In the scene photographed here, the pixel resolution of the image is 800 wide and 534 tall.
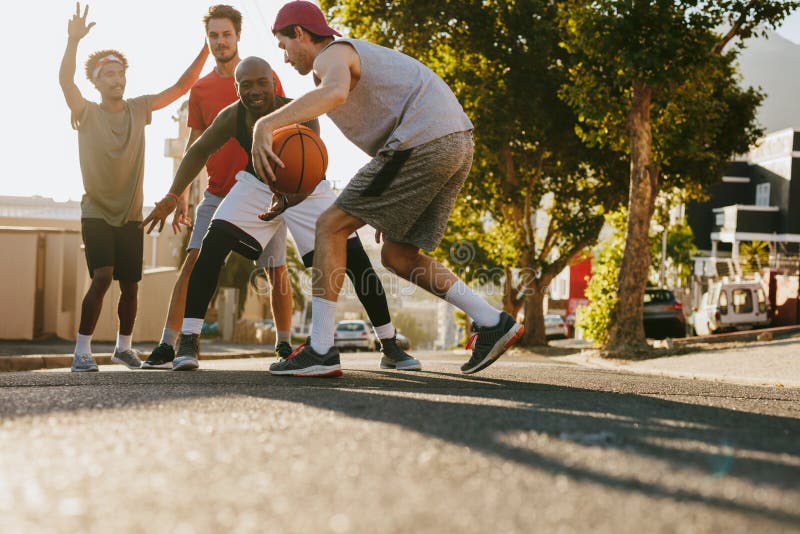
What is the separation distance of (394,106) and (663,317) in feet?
74.9

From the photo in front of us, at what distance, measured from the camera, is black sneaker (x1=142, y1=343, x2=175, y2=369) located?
6008mm

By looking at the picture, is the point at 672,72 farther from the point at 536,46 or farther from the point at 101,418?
the point at 101,418

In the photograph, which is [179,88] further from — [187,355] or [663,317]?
[663,317]

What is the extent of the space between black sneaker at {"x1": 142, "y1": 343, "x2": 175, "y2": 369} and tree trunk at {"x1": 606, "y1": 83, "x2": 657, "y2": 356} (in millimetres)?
11114

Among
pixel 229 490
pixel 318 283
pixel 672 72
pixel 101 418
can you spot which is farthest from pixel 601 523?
pixel 672 72

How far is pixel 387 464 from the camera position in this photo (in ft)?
7.22

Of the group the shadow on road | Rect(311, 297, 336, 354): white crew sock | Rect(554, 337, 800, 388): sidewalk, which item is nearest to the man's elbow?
Rect(311, 297, 336, 354): white crew sock

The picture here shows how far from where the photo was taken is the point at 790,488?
6.44 ft

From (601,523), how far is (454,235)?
2629 centimetres

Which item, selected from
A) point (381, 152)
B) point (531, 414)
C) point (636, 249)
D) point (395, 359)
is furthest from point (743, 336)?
point (531, 414)

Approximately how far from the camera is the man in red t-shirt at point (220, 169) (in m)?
6.48

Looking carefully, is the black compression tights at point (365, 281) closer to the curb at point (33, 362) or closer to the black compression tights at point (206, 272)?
the black compression tights at point (206, 272)

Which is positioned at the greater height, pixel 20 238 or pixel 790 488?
pixel 20 238

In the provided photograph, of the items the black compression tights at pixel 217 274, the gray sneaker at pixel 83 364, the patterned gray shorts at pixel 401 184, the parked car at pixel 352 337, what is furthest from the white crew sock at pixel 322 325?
the parked car at pixel 352 337
